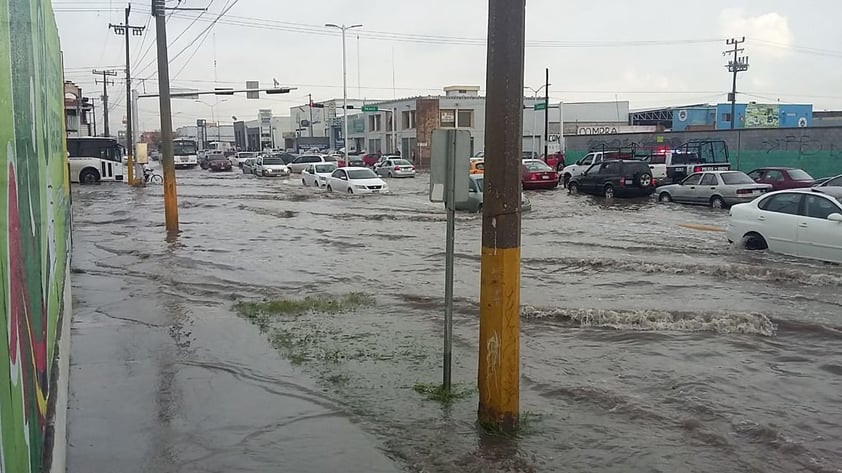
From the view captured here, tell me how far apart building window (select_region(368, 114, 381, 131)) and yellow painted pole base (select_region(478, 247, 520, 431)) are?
8425cm

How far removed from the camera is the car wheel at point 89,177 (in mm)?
46875

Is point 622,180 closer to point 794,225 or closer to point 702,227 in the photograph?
point 702,227

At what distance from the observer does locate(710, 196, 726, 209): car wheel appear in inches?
1072

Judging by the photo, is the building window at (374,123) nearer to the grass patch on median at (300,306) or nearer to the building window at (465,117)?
the building window at (465,117)

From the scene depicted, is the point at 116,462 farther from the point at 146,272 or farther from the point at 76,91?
the point at 76,91

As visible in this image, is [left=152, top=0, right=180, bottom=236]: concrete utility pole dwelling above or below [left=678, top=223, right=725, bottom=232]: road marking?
above

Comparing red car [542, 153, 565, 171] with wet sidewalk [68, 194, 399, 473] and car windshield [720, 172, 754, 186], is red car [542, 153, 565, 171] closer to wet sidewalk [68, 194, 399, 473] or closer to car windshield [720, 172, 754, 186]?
car windshield [720, 172, 754, 186]

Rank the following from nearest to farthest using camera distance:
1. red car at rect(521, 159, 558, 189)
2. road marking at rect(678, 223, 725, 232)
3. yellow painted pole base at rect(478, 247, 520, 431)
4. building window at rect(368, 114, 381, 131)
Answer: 1. yellow painted pole base at rect(478, 247, 520, 431)
2. road marking at rect(678, 223, 725, 232)
3. red car at rect(521, 159, 558, 189)
4. building window at rect(368, 114, 381, 131)

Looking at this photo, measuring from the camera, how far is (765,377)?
26.2 feet

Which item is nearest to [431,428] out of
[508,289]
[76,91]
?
[508,289]

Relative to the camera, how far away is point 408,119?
265ft

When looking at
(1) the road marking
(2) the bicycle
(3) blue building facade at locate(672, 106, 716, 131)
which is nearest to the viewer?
(1) the road marking

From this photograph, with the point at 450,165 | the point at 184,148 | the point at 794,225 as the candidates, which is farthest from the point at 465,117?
the point at 450,165

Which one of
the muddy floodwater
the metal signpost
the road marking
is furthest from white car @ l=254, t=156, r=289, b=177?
the metal signpost
